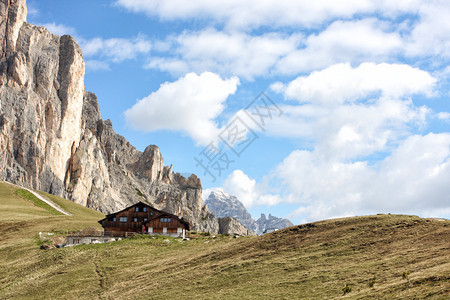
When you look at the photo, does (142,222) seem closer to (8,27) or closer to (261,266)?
(261,266)

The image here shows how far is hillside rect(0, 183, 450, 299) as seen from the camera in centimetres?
3039

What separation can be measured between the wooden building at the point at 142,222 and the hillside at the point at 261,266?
20.9 m

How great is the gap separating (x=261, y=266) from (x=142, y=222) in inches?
2087

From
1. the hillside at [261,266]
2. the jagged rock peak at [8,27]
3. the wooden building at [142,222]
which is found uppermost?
the jagged rock peak at [8,27]

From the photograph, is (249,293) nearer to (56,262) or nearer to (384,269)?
(384,269)

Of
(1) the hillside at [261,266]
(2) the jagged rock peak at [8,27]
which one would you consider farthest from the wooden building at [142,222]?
(2) the jagged rock peak at [8,27]

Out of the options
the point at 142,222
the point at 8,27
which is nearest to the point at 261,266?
the point at 142,222

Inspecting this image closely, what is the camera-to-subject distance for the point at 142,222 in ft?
291

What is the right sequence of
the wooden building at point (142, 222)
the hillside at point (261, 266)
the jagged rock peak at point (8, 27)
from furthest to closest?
the jagged rock peak at point (8, 27)
the wooden building at point (142, 222)
the hillside at point (261, 266)

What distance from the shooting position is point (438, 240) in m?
37.1

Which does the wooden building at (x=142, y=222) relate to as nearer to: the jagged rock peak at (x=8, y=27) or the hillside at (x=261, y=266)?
the hillside at (x=261, y=266)

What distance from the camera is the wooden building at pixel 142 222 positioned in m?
83.1

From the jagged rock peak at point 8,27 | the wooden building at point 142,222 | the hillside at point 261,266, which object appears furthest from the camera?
the jagged rock peak at point 8,27

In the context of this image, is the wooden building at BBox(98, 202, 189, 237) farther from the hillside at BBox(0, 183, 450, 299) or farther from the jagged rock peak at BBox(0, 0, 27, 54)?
the jagged rock peak at BBox(0, 0, 27, 54)
